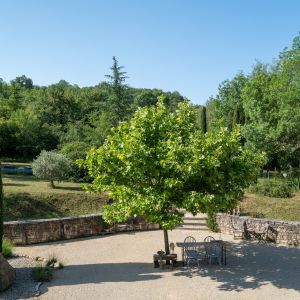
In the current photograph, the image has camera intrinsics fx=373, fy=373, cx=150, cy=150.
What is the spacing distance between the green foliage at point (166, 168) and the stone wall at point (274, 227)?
5354mm

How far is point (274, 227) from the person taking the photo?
18.5 m

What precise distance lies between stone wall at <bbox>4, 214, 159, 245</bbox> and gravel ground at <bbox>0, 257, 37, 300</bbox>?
266cm

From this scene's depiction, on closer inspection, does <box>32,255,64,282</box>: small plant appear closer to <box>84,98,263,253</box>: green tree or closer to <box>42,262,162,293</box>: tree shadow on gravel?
<box>42,262,162,293</box>: tree shadow on gravel

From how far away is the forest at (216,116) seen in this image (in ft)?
98.8

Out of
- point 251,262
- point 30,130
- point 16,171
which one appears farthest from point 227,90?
point 251,262

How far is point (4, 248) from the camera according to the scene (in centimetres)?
1589

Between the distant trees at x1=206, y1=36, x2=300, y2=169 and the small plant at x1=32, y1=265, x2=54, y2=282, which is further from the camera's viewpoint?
the distant trees at x1=206, y1=36, x2=300, y2=169

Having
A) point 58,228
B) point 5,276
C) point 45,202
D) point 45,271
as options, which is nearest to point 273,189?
point 58,228

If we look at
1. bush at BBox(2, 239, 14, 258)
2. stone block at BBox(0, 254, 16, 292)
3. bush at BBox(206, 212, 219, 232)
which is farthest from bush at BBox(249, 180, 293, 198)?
stone block at BBox(0, 254, 16, 292)

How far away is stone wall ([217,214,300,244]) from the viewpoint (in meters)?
17.9

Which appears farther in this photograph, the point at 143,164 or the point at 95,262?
the point at 95,262

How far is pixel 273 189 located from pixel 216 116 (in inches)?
1177

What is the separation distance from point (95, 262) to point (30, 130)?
87.6 feet

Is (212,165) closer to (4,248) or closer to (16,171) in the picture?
(4,248)
